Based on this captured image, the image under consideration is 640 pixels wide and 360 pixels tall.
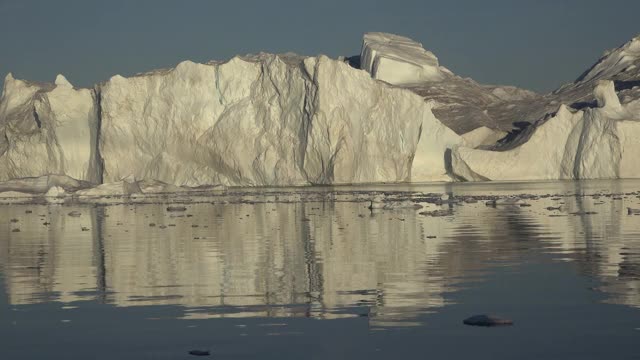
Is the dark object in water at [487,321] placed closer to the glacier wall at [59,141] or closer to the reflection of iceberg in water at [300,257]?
the reflection of iceberg in water at [300,257]

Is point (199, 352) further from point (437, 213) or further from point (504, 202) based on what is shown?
point (504, 202)

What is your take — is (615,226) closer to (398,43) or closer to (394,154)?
(394,154)

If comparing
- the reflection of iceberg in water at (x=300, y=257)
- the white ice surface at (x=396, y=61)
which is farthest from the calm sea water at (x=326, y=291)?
the white ice surface at (x=396, y=61)

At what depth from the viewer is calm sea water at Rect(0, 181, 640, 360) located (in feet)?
29.7

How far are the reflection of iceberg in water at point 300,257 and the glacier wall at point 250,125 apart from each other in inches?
1266

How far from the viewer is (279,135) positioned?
63.2m

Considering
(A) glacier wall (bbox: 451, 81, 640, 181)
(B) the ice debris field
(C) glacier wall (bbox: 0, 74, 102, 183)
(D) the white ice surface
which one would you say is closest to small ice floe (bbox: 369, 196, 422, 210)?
(B) the ice debris field

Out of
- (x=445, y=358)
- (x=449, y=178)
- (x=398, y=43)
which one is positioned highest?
(x=398, y=43)

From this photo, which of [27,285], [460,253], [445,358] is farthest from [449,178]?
[445,358]

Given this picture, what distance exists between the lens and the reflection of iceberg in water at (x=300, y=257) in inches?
466

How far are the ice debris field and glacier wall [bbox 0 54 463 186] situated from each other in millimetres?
62

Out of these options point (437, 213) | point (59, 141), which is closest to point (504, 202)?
point (437, 213)

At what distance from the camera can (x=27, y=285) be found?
13906mm

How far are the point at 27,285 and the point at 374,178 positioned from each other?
166ft
